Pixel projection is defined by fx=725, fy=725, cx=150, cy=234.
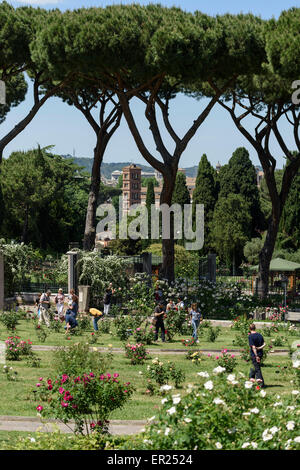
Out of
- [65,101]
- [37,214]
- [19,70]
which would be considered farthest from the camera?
[37,214]

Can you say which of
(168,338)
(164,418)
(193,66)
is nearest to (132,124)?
(193,66)

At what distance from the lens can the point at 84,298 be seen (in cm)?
2514

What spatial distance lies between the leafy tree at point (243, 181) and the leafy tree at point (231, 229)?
11.7 feet

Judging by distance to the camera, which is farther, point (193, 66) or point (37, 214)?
point (37, 214)

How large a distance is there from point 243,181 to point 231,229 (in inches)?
328

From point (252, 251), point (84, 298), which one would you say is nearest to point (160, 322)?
point (84, 298)

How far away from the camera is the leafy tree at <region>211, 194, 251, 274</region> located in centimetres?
5325

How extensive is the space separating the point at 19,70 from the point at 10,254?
8.19 meters

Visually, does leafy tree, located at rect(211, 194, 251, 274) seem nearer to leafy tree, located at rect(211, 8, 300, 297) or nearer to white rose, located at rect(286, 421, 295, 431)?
leafy tree, located at rect(211, 8, 300, 297)

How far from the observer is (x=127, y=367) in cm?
1512

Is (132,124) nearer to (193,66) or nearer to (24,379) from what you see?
(193,66)

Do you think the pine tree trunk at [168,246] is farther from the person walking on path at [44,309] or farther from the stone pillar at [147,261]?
the person walking on path at [44,309]

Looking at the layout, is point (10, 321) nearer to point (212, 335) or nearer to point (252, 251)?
point (212, 335)

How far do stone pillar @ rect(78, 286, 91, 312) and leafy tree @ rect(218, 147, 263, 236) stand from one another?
34.7 metres
